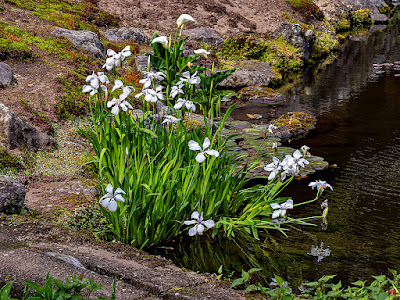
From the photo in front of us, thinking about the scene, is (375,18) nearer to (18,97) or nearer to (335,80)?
(335,80)

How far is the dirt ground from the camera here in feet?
57.6

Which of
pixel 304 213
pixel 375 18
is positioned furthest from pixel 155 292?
pixel 375 18

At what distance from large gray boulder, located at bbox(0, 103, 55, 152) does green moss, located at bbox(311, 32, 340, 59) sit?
1383 cm

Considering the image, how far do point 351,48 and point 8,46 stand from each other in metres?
15.3

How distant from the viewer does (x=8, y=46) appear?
968 cm

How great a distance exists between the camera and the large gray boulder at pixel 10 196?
4199 millimetres

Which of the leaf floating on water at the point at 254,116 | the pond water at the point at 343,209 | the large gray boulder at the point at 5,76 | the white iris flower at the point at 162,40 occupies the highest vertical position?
the white iris flower at the point at 162,40

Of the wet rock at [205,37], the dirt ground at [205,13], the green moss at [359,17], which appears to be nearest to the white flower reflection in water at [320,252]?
the wet rock at [205,37]

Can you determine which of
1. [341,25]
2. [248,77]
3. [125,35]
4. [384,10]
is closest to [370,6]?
[384,10]

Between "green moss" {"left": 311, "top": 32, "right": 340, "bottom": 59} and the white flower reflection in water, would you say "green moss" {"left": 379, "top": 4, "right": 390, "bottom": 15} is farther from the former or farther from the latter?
the white flower reflection in water

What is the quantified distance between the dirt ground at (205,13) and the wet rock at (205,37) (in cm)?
107

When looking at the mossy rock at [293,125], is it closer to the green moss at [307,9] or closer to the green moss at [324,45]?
the green moss at [324,45]

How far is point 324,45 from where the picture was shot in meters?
19.1

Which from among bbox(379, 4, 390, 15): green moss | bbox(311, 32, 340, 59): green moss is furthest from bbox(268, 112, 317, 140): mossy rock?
bbox(379, 4, 390, 15): green moss
